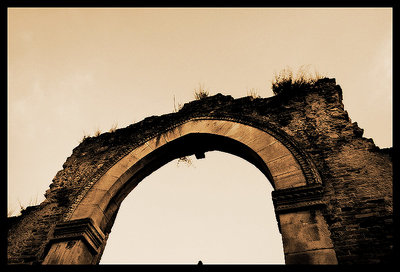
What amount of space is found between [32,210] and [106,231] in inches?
64.0

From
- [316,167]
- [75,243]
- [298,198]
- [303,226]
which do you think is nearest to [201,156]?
[316,167]

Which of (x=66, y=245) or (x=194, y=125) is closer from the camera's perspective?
(x=66, y=245)

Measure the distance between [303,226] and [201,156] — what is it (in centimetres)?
305

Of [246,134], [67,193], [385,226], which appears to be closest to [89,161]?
[67,193]

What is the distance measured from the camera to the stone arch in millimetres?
3725

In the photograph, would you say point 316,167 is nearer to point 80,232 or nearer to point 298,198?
point 298,198

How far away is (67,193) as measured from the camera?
235 inches

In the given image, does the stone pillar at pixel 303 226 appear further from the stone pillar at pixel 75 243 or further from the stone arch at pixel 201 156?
the stone pillar at pixel 75 243

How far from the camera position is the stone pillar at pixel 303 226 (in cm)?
344

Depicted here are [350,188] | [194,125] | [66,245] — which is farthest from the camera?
[194,125]

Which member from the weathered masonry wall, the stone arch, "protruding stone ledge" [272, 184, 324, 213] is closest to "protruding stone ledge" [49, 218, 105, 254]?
the stone arch

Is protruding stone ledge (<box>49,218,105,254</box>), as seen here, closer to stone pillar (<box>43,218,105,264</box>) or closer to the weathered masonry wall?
stone pillar (<box>43,218,105,264</box>)
